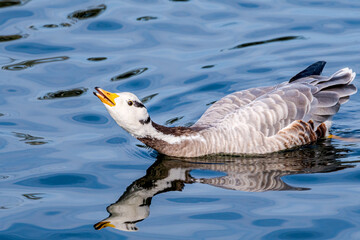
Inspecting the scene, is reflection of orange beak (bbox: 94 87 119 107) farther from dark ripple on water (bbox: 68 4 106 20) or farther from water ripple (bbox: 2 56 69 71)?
dark ripple on water (bbox: 68 4 106 20)

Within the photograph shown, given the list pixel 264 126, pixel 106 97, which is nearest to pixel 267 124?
pixel 264 126

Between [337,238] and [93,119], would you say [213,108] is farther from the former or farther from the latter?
[337,238]

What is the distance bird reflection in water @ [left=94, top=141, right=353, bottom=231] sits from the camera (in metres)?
9.82

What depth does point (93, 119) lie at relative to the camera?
13312 millimetres

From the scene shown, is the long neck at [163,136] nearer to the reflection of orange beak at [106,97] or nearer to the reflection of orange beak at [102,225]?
the reflection of orange beak at [106,97]

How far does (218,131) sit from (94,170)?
6.98ft

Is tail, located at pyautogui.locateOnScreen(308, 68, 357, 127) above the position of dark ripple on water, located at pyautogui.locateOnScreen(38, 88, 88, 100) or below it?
above

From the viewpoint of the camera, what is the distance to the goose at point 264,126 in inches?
451

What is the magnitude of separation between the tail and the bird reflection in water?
538 millimetres

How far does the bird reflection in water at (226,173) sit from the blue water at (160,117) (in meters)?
0.03

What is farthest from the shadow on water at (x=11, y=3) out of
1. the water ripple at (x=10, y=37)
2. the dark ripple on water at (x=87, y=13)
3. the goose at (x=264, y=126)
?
the goose at (x=264, y=126)

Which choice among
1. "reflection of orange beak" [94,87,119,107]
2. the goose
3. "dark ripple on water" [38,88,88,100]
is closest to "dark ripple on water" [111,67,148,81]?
"dark ripple on water" [38,88,88,100]

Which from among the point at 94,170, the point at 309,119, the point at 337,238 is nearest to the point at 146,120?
the point at 94,170

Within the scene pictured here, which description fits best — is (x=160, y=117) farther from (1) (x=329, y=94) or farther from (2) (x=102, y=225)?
(2) (x=102, y=225)
